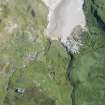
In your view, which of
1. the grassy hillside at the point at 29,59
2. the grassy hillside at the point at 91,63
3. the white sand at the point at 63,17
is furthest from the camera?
the white sand at the point at 63,17

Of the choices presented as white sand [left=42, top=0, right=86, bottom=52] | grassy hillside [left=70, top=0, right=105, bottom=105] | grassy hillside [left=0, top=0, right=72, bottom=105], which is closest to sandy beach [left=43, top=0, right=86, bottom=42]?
white sand [left=42, top=0, right=86, bottom=52]

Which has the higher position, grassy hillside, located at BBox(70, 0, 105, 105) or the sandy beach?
the sandy beach

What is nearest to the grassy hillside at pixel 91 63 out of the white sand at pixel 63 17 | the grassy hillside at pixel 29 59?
the white sand at pixel 63 17

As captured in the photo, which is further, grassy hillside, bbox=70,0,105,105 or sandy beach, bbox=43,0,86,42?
sandy beach, bbox=43,0,86,42

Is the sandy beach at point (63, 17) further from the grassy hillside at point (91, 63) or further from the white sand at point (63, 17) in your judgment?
the grassy hillside at point (91, 63)

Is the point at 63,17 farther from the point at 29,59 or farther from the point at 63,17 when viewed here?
the point at 29,59

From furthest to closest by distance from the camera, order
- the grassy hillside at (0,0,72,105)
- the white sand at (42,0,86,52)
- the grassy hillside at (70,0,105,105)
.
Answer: the white sand at (42,0,86,52), the grassy hillside at (70,0,105,105), the grassy hillside at (0,0,72,105)

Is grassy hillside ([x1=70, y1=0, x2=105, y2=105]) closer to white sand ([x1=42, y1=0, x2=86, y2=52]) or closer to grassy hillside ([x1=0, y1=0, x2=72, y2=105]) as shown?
white sand ([x1=42, y1=0, x2=86, y2=52])

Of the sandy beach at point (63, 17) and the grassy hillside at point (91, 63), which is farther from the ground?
the sandy beach at point (63, 17)
